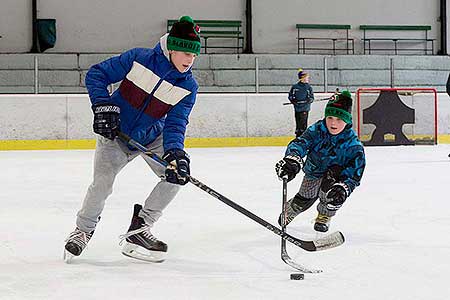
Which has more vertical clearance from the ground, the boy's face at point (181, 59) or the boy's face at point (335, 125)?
the boy's face at point (181, 59)

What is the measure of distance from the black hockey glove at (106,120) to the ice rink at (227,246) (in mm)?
503

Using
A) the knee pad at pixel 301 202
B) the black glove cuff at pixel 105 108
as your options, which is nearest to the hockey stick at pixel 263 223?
the black glove cuff at pixel 105 108

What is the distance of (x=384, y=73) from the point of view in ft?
49.4

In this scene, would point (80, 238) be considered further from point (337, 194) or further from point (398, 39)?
point (398, 39)

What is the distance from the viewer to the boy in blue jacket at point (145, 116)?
9.03ft

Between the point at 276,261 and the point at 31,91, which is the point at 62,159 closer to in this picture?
the point at 31,91

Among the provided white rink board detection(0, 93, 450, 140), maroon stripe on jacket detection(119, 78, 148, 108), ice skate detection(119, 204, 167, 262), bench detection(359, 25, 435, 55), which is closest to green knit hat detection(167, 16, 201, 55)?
maroon stripe on jacket detection(119, 78, 148, 108)

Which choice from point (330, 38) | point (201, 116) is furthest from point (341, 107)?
point (330, 38)

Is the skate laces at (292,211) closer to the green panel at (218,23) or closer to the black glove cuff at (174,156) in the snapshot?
the black glove cuff at (174,156)

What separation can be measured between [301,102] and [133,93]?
829cm

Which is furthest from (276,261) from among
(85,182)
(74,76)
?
(74,76)

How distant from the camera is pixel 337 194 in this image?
3.06 meters

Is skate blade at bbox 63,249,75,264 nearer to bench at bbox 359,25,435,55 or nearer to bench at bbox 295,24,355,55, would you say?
bench at bbox 295,24,355,55

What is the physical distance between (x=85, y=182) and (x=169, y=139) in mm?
3425
